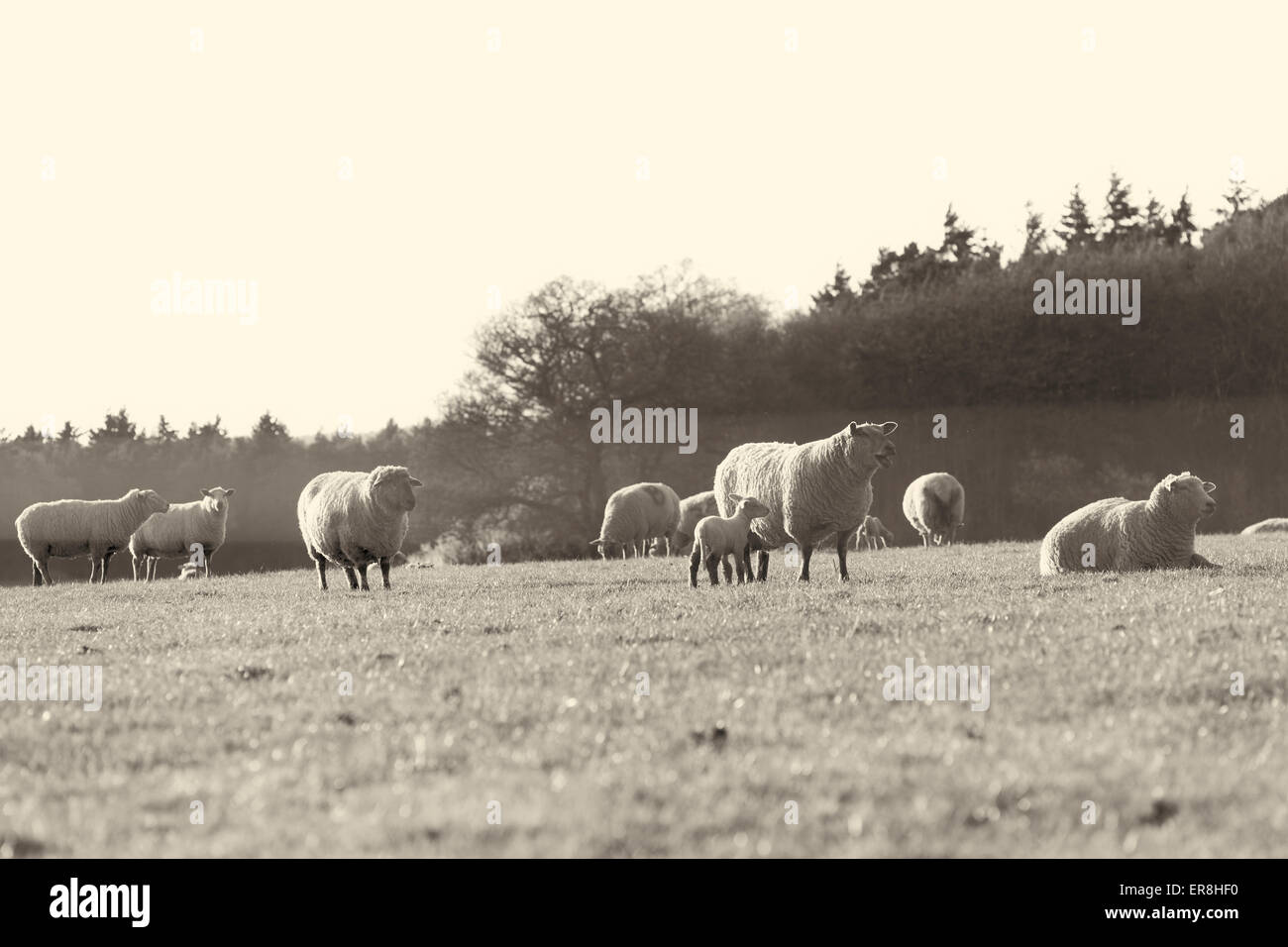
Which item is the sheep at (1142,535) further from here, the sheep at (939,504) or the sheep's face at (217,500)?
the sheep's face at (217,500)

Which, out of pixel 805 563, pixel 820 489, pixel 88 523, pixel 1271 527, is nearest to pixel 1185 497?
pixel 820 489

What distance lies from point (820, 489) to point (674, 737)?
454 inches

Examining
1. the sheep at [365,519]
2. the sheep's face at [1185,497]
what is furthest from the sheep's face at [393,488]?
the sheep's face at [1185,497]

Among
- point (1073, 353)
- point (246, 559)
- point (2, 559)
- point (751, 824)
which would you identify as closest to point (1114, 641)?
point (751, 824)

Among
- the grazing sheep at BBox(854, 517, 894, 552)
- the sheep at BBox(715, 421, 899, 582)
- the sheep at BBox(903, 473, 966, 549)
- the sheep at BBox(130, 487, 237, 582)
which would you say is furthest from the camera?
the grazing sheep at BBox(854, 517, 894, 552)

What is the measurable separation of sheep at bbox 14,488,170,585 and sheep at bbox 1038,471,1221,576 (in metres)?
23.5

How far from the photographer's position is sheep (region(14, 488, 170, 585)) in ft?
98.1

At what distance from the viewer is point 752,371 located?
50531 millimetres

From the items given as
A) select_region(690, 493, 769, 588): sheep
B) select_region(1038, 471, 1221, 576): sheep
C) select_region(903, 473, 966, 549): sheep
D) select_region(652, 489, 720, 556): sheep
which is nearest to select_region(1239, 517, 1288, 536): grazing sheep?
select_region(903, 473, 966, 549): sheep

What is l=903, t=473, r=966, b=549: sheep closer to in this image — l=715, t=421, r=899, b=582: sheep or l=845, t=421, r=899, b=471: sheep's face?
l=715, t=421, r=899, b=582: sheep

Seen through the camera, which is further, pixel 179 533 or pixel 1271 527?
pixel 1271 527

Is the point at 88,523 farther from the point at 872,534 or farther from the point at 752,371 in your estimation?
the point at 752,371

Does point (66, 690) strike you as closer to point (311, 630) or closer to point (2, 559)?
point (311, 630)
